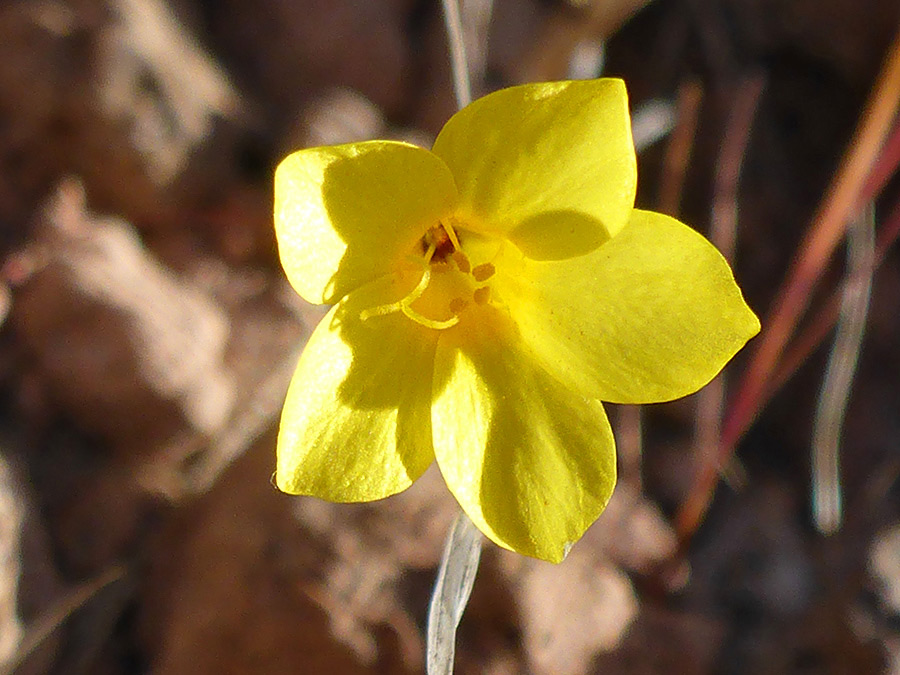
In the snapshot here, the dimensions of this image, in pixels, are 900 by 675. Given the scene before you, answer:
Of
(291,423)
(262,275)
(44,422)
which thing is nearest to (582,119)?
(291,423)

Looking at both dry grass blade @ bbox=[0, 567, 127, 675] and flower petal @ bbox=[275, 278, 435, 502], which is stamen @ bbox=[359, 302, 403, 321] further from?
dry grass blade @ bbox=[0, 567, 127, 675]

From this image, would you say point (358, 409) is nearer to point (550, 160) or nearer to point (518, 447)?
point (518, 447)

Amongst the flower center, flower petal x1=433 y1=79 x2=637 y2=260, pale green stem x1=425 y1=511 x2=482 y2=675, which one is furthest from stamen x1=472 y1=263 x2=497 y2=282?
pale green stem x1=425 y1=511 x2=482 y2=675

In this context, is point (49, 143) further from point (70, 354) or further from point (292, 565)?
point (292, 565)

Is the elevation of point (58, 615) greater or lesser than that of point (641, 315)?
lesser

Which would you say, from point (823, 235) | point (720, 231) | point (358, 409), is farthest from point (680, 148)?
point (358, 409)

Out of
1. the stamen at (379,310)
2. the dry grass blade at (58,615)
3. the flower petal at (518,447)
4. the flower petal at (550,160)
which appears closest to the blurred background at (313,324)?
the dry grass blade at (58,615)
